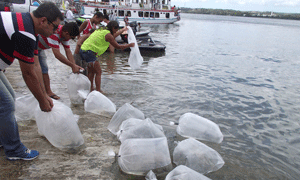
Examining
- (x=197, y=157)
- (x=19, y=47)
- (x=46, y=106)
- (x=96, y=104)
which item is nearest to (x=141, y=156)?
(x=197, y=157)

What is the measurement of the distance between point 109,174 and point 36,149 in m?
0.91

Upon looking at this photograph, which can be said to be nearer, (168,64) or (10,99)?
(10,99)

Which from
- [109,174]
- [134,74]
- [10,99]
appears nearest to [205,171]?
[109,174]

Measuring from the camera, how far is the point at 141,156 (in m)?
2.09

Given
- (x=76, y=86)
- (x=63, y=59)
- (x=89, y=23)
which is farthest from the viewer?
(x=89, y=23)

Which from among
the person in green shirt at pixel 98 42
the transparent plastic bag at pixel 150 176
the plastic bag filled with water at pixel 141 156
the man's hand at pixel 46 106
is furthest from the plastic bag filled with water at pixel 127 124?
the person in green shirt at pixel 98 42

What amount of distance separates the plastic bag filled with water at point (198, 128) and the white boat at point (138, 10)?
93.1 ft

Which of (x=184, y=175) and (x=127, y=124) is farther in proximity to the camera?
(x=127, y=124)

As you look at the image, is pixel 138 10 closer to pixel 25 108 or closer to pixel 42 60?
→ pixel 42 60

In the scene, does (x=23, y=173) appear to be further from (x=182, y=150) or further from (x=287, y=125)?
(x=287, y=125)

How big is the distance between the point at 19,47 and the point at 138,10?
33253 mm

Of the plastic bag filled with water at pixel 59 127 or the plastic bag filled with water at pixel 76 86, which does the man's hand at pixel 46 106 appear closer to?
the plastic bag filled with water at pixel 59 127

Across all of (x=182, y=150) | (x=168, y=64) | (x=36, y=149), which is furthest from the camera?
(x=168, y=64)

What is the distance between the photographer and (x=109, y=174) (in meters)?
2.07
